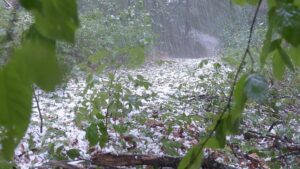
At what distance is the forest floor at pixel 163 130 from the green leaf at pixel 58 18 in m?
1.71

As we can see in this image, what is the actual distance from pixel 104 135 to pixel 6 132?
5.60 feet

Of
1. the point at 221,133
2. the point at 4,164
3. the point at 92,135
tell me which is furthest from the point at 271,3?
the point at 92,135

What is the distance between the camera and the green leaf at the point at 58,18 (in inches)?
11.2

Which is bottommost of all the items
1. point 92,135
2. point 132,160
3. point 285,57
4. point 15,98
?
point 15,98

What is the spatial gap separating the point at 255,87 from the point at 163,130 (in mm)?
2636

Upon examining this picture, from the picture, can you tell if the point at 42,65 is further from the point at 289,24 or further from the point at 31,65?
the point at 289,24

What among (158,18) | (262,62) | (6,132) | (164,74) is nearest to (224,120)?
(262,62)

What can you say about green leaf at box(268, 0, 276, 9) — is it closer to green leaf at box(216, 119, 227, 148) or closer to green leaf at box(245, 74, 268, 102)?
green leaf at box(245, 74, 268, 102)

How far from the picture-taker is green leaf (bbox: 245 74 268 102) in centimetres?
51

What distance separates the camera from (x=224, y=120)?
0.63 metres

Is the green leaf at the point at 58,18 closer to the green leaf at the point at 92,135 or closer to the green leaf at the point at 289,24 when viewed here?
the green leaf at the point at 289,24

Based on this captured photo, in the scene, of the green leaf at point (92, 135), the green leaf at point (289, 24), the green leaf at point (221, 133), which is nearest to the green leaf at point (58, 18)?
the green leaf at point (289, 24)

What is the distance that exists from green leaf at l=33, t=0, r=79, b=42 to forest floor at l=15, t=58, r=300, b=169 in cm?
171

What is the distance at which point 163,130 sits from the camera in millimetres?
3119
